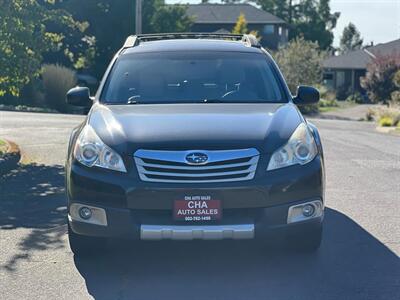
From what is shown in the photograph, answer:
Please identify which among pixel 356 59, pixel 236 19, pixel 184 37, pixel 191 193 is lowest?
pixel 356 59

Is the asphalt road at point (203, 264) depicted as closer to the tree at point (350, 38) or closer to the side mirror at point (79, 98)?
the side mirror at point (79, 98)

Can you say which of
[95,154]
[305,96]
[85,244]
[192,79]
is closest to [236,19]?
[305,96]

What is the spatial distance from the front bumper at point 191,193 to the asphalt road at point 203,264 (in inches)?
15.0

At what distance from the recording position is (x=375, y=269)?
19.3 feet

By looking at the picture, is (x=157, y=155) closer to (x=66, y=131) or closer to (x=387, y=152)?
(x=387, y=152)

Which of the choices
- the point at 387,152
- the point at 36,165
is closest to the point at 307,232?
the point at 36,165

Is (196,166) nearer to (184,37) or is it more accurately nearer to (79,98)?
(79,98)

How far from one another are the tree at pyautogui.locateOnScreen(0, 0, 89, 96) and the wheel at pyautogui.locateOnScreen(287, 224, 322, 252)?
7.19 meters

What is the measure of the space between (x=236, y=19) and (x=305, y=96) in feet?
199

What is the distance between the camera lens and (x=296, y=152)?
5.69 metres

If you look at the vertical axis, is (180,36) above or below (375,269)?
above

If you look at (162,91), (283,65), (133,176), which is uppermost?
(162,91)

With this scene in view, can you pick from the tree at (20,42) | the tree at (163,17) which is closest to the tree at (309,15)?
the tree at (163,17)

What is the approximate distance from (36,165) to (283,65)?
35801 millimetres
